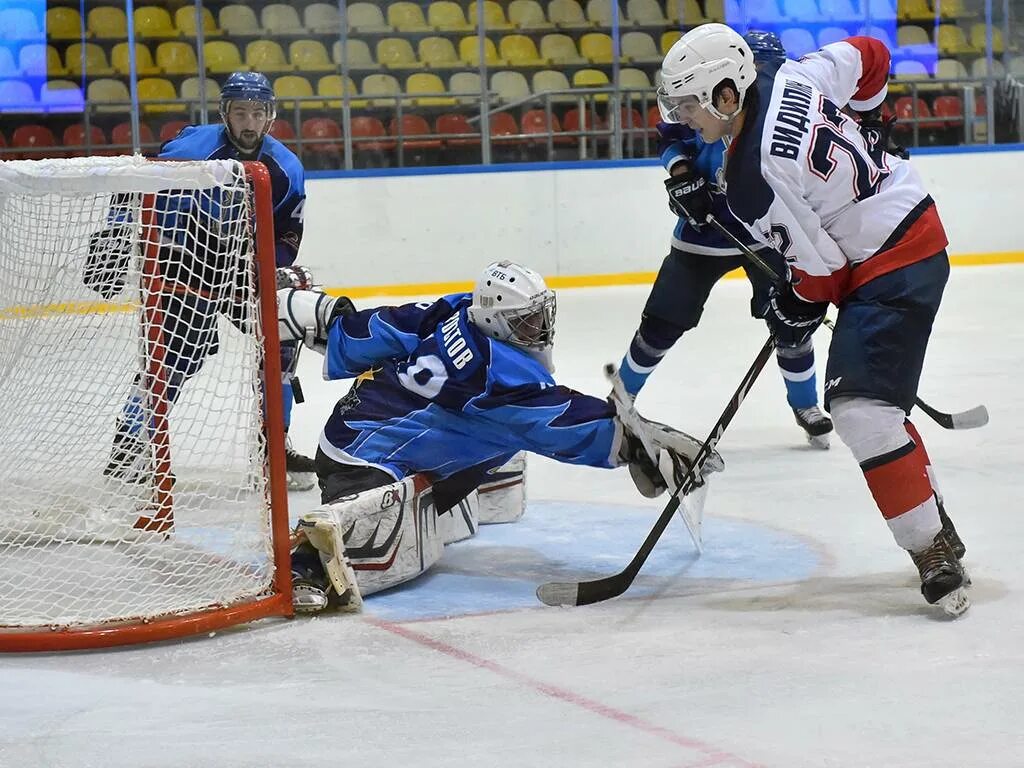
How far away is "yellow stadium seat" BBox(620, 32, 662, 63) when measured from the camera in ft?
31.3

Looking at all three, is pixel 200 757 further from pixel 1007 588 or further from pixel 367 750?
pixel 1007 588

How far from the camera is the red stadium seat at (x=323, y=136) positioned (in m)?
8.91

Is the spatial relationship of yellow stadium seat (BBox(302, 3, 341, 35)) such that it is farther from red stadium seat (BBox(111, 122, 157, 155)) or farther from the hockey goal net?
the hockey goal net

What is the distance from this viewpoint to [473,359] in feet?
9.13

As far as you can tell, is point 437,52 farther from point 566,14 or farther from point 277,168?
point 277,168

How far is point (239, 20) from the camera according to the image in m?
9.23

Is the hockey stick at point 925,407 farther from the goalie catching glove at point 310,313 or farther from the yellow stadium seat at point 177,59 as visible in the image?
the yellow stadium seat at point 177,59

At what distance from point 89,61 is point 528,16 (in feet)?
9.55

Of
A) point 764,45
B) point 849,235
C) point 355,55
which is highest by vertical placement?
point 355,55

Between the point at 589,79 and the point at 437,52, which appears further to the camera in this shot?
the point at 589,79

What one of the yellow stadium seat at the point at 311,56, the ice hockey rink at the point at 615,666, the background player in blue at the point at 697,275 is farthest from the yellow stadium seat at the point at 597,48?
the ice hockey rink at the point at 615,666

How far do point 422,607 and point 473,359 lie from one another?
48 cm

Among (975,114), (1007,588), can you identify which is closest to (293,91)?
(975,114)

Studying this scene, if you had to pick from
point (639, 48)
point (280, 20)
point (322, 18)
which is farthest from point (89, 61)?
point (639, 48)
